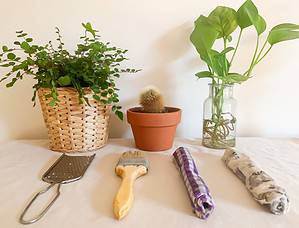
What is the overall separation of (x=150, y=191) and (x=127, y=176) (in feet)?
0.18

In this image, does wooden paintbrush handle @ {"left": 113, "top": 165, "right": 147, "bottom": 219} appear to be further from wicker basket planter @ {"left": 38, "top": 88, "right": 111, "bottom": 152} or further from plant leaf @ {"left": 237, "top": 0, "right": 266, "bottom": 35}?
plant leaf @ {"left": 237, "top": 0, "right": 266, "bottom": 35}

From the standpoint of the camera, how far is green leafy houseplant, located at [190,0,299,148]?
65 cm

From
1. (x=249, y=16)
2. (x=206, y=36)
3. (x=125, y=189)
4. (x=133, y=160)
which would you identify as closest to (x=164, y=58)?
(x=206, y=36)

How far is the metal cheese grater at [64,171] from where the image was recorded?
0.46 m

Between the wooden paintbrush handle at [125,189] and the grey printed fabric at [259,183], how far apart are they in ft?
0.62

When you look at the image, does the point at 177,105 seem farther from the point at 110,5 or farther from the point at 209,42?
the point at 110,5

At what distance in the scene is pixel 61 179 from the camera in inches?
19.4

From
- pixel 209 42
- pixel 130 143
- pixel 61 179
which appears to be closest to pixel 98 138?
pixel 130 143

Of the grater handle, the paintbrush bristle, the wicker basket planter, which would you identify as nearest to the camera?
the grater handle

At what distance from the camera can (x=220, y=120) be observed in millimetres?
710

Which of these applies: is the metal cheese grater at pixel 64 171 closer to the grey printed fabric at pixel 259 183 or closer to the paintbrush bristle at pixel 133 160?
the paintbrush bristle at pixel 133 160

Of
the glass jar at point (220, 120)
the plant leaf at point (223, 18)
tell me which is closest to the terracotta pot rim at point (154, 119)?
the glass jar at point (220, 120)

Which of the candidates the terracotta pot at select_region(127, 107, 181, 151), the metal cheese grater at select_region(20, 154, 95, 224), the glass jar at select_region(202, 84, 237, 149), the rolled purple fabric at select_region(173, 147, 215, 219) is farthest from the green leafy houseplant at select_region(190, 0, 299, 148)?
the metal cheese grater at select_region(20, 154, 95, 224)

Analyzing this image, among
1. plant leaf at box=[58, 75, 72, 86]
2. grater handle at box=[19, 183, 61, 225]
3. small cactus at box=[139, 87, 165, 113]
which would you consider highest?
plant leaf at box=[58, 75, 72, 86]
